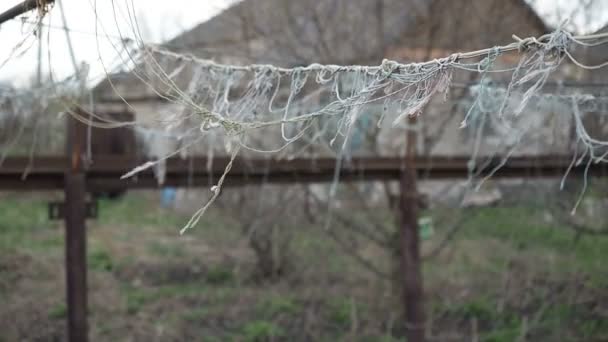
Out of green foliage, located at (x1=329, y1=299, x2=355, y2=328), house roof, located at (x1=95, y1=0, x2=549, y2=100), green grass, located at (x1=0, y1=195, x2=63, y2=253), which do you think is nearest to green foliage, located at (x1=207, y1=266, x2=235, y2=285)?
green foliage, located at (x1=329, y1=299, x2=355, y2=328)

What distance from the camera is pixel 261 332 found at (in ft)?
20.8

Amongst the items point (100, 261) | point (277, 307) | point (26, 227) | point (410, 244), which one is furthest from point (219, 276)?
point (26, 227)

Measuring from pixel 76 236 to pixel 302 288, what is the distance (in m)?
3.39

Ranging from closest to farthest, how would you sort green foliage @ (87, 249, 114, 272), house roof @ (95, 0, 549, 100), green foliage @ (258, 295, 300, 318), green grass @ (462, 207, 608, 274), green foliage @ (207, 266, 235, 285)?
green foliage @ (258, 295, 300, 318)
house roof @ (95, 0, 549, 100)
green foliage @ (207, 266, 235, 285)
green foliage @ (87, 249, 114, 272)
green grass @ (462, 207, 608, 274)

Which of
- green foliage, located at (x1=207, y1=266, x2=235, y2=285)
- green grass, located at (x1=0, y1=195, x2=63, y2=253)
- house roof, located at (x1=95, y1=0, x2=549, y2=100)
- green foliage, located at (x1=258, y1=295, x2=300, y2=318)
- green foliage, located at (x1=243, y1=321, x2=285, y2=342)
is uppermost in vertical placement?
house roof, located at (x1=95, y1=0, x2=549, y2=100)

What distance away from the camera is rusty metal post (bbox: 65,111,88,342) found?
15.6 ft

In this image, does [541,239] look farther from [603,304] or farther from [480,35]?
[480,35]

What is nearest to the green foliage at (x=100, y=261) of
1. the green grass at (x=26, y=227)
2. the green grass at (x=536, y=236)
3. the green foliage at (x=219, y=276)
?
the green grass at (x=26, y=227)

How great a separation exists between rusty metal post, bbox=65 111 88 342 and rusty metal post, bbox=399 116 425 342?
268cm

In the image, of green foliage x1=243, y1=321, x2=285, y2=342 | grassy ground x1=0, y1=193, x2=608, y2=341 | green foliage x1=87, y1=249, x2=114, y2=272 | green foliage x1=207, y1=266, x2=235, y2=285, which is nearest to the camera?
green foliage x1=243, y1=321, x2=285, y2=342

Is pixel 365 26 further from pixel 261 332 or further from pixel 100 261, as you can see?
pixel 100 261

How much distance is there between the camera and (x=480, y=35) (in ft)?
24.1

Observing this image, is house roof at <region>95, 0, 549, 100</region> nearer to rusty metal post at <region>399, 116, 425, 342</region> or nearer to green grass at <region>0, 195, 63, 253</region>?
rusty metal post at <region>399, 116, 425, 342</region>

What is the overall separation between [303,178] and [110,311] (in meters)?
2.70
